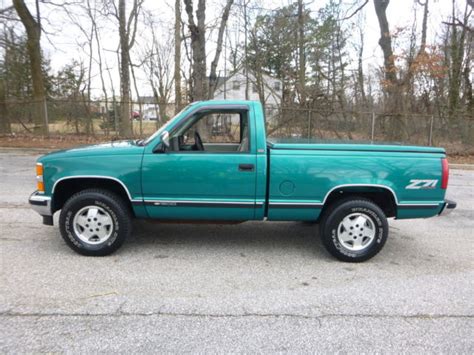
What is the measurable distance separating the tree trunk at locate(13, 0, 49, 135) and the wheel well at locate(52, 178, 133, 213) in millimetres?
15057

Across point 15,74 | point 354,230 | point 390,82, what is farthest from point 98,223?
point 15,74

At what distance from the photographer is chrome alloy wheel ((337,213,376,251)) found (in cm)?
385

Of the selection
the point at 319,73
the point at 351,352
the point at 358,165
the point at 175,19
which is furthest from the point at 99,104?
the point at 351,352

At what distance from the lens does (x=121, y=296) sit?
3.05 metres

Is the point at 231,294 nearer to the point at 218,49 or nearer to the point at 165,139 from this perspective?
the point at 165,139

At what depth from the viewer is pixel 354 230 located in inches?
152

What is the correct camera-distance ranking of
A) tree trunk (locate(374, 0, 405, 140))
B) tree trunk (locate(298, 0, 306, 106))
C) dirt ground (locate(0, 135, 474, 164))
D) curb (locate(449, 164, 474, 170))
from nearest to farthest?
curb (locate(449, 164, 474, 170)), dirt ground (locate(0, 135, 474, 164)), tree trunk (locate(374, 0, 405, 140)), tree trunk (locate(298, 0, 306, 106))

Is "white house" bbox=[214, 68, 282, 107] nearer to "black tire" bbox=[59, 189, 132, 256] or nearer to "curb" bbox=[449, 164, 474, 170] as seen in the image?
"curb" bbox=[449, 164, 474, 170]

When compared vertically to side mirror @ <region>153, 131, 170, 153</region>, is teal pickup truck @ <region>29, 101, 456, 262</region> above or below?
below

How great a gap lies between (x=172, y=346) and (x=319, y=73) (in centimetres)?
2179

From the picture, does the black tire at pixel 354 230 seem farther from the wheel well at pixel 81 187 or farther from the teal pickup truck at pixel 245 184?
the wheel well at pixel 81 187

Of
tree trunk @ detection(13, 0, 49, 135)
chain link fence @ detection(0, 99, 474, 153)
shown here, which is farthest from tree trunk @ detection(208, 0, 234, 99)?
tree trunk @ detection(13, 0, 49, 135)

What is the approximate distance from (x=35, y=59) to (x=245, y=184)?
60.5 feet

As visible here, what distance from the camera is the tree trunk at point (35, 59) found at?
16.6m
